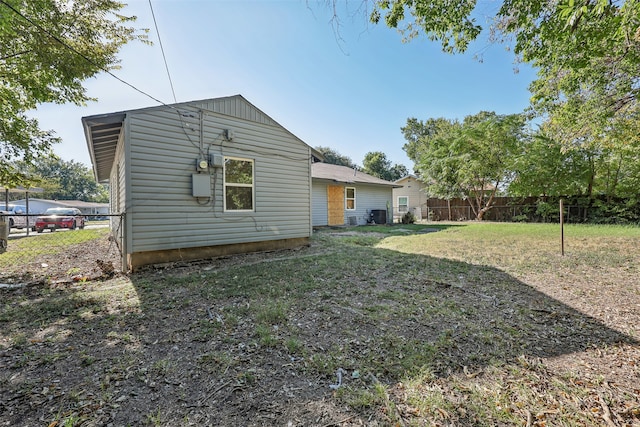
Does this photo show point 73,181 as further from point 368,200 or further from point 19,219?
point 368,200

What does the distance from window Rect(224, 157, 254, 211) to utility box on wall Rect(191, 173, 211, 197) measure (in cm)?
47

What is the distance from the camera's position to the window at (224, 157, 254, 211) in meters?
6.17

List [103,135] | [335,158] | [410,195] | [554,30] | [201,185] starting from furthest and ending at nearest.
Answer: [335,158] < [410,195] < [103,135] < [201,185] < [554,30]

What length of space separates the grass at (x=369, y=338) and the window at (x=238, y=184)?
1.95 metres

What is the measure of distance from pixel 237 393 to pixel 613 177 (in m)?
20.9

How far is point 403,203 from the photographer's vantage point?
23.0 meters

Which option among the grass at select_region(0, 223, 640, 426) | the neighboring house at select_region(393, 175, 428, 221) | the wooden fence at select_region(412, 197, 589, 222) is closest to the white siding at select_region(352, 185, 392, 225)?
the wooden fence at select_region(412, 197, 589, 222)

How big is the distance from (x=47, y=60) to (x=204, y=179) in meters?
4.18

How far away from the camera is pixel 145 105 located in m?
5.16

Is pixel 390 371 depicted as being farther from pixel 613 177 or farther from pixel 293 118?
pixel 613 177

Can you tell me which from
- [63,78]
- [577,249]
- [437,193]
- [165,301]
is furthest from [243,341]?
[437,193]

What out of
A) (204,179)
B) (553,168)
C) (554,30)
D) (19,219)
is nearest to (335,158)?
(553,168)

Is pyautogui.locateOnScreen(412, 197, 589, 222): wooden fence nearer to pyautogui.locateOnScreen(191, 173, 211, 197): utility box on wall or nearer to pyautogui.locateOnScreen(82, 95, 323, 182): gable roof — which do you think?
pyautogui.locateOnScreen(82, 95, 323, 182): gable roof

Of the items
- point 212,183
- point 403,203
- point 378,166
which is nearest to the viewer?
point 212,183
